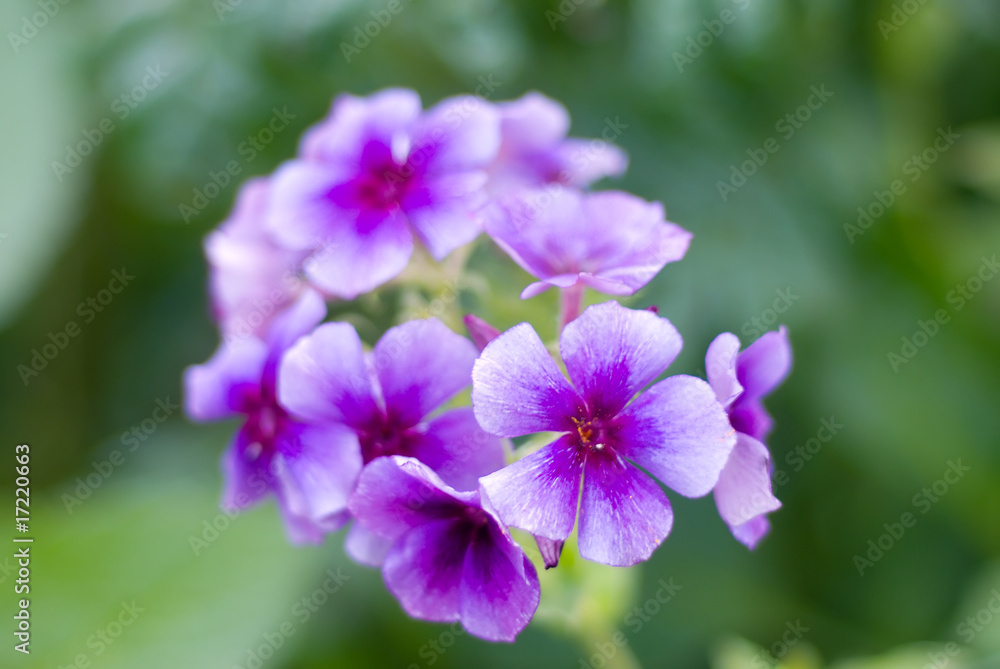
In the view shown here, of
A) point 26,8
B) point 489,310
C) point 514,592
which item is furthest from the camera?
point 26,8

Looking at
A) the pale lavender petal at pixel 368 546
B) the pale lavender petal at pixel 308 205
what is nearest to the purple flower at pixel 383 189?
the pale lavender petal at pixel 308 205

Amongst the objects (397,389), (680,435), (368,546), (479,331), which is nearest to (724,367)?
(680,435)

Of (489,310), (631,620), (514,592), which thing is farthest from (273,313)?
(631,620)

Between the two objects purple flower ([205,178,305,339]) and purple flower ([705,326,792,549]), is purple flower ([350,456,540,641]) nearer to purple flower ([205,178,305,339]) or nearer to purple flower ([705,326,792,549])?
purple flower ([705,326,792,549])

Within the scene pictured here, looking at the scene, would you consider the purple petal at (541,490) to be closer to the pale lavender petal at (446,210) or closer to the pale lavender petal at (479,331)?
the pale lavender petal at (479,331)

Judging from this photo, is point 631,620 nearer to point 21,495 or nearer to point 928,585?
point 928,585

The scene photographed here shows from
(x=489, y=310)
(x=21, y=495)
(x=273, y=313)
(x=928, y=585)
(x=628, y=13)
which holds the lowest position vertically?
(x=21, y=495)
